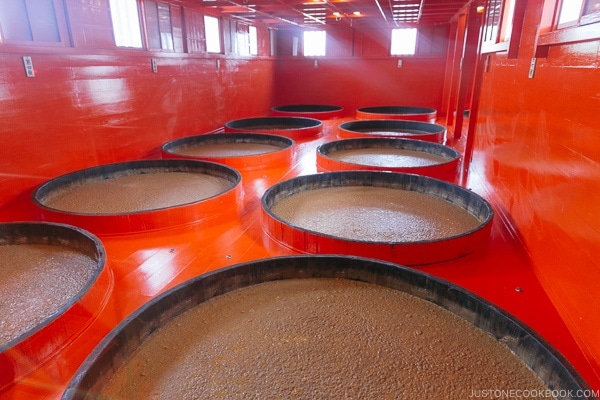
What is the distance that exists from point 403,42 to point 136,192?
29.5 feet

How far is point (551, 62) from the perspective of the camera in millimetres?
2352

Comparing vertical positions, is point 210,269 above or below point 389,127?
below

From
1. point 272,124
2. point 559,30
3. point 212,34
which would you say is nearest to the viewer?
point 559,30

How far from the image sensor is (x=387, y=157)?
17.3 feet

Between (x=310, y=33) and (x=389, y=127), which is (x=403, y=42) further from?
(x=389, y=127)

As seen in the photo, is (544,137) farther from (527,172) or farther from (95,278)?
(95,278)

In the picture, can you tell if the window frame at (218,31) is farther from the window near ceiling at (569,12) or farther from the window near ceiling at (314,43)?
the window near ceiling at (569,12)

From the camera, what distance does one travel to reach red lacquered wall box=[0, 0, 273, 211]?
3693 mm

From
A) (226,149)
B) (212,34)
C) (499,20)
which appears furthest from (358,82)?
(499,20)

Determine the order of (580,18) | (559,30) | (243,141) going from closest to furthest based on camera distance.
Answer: (580,18), (559,30), (243,141)

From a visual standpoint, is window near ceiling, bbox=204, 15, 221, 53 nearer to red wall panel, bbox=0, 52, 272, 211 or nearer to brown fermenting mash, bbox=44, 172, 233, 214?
red wall panel, bbox=0, 52, 272, 211

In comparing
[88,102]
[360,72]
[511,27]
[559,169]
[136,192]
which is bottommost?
[136,192]

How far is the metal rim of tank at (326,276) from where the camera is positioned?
153 centimetres

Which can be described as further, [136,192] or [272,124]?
[272,124]
